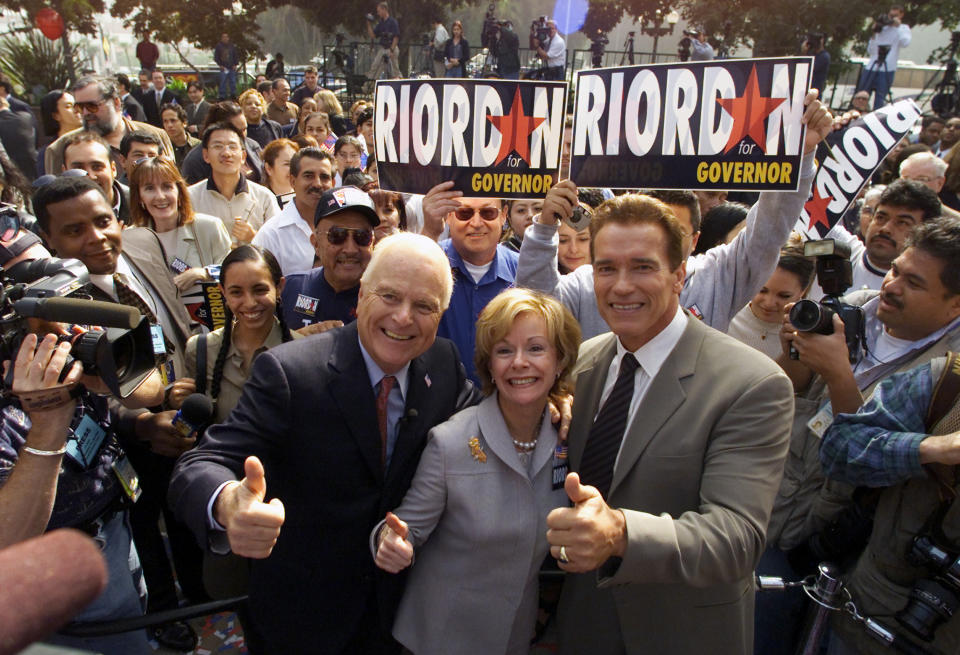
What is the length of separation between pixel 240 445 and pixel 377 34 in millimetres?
21762

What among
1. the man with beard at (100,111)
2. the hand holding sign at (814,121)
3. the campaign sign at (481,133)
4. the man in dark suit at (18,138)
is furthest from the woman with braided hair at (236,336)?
the man in dark suit at (18,138)

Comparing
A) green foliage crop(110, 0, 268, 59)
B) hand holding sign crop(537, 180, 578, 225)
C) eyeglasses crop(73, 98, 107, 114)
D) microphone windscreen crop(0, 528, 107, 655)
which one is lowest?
microphone windscreen crop(0, 528, 107, 655)

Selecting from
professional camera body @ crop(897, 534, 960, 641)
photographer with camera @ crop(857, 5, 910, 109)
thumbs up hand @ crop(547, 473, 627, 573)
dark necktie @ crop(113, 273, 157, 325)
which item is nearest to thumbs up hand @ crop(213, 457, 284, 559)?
thumbs up hand @ crop(547, 473, 627, 573)

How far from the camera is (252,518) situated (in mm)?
1616

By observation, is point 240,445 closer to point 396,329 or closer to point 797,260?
point 396,329

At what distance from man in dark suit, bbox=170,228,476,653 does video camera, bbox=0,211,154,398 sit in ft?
1.06

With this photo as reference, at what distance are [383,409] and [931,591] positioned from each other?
1.84m

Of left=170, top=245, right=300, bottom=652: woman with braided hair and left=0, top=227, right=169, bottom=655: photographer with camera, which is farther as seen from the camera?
left=170, top=245, right=300, bottom=652: woman with braided hair

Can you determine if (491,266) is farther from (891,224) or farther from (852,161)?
(891,224)

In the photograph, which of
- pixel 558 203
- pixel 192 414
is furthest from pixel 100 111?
pixel 558 203

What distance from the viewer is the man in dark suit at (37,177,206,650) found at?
105 inches

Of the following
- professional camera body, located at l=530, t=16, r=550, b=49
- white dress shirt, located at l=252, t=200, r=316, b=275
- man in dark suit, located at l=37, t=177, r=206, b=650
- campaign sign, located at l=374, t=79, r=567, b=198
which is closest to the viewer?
man in dark suit, located at l=37, t=177, r=206, b=650

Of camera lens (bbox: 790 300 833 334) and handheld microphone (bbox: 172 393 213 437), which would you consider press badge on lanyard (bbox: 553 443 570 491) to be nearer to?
camera lens (bbox: 790 300 833 334)

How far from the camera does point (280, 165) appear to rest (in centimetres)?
601
